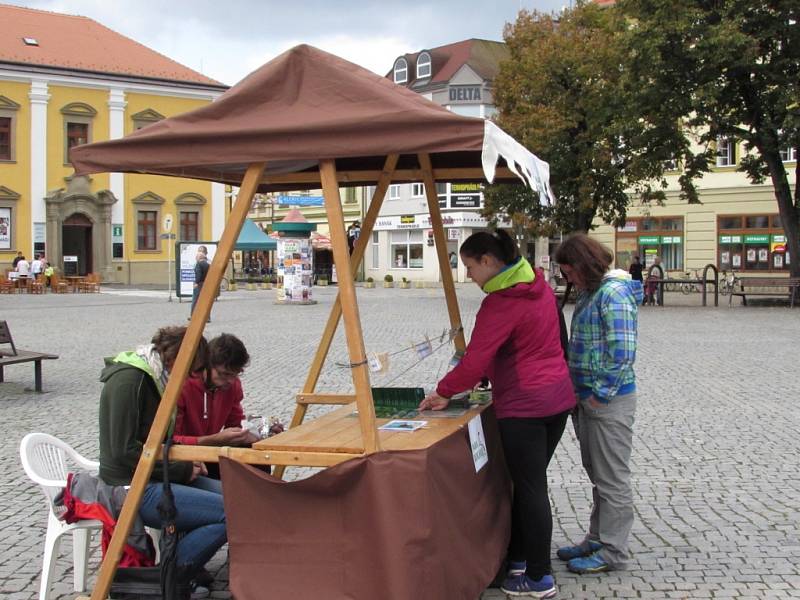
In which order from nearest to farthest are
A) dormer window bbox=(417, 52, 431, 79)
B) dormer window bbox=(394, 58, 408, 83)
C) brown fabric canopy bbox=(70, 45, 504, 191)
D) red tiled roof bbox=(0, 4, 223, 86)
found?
brown fabric canopy bbox=(70, 45, 504, 191) → red tiled roof bbox=(0, 4, 223, 86) → dormer window bbox=(417, 52, 431, 79) → dormer window bbox=(394, 58, 408, 83)

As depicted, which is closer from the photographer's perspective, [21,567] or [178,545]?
[178,545]

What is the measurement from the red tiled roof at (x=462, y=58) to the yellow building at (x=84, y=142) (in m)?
13.3

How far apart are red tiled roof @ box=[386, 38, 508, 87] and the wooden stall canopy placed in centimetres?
5083

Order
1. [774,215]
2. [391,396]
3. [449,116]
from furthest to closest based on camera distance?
[774,215], [391,396], [449,116]

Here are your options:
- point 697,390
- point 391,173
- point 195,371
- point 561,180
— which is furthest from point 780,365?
point 561,180

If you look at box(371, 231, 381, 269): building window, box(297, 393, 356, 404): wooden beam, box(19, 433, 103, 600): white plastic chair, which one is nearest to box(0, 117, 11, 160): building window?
box(371, 231, 381, 269): building window

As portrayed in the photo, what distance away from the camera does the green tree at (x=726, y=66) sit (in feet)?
78.9

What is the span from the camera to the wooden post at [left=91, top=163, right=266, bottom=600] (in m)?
3.92

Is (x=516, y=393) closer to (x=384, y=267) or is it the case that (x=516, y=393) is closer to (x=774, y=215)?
(x=774, y=215)

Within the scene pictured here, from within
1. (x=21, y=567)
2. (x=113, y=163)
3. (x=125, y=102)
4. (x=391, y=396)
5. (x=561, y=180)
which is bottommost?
(x=21, y=567)

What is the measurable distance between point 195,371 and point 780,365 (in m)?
10.8

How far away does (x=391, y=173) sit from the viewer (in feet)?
18.3

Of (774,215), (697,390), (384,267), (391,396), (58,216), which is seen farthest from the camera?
(384,267)

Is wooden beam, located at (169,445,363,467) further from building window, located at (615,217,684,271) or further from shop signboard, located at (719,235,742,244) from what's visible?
shop signboard, located at (719,235,742,244)
